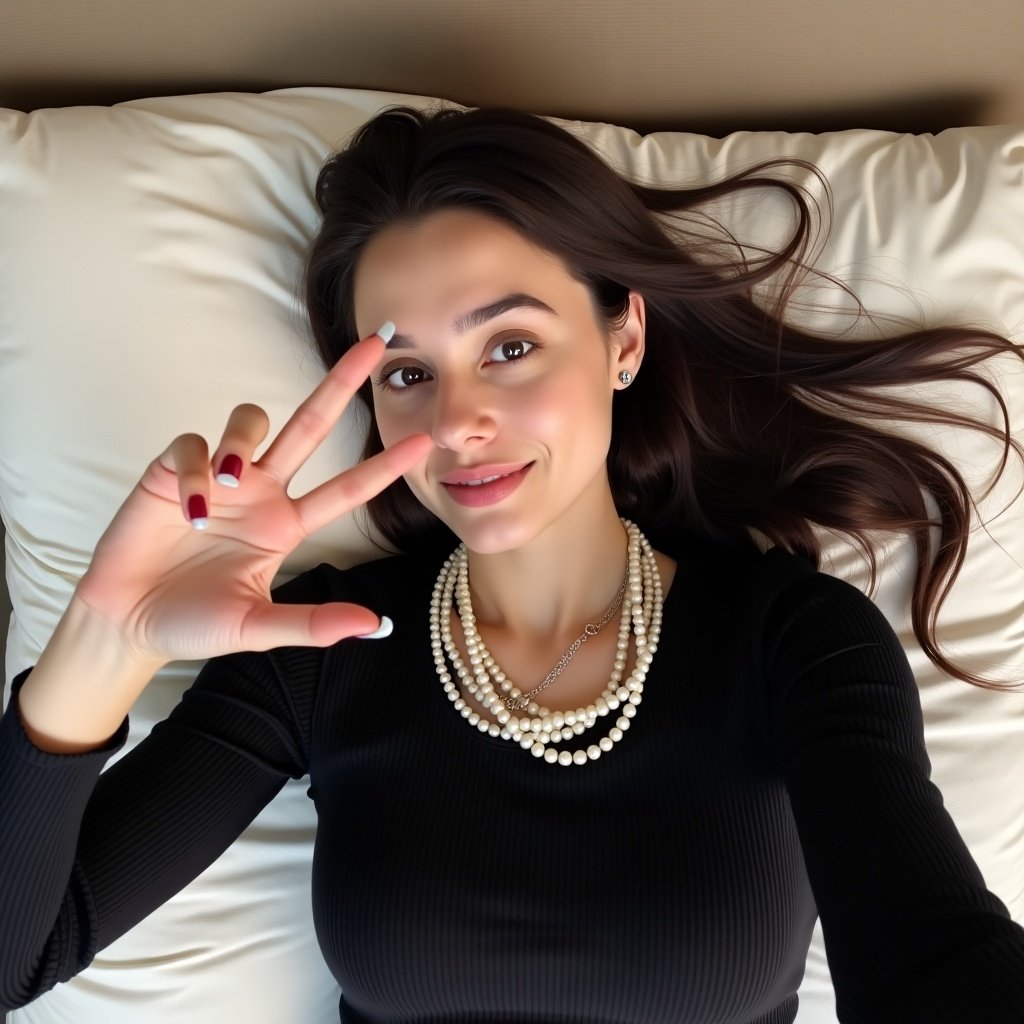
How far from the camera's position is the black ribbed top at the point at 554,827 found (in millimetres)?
837

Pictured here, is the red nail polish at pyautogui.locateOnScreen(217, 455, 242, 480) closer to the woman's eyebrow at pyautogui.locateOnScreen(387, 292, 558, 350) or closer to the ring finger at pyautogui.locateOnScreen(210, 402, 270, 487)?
the ring finger at pyautogui.locateOnScreen(210, 402, 270, 487)

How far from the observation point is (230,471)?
2.43ft

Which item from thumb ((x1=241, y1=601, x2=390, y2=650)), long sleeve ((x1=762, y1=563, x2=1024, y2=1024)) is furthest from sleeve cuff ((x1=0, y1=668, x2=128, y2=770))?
long sleeve ((x1=762, y1=563, x2=1024, y2=1024))

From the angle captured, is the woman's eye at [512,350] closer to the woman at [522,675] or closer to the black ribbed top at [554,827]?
the woman at [522,675]

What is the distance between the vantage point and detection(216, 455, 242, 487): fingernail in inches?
29.1

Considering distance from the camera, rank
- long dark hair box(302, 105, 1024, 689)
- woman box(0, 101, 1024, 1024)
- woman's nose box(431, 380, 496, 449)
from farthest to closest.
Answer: long dark hair box(302, 105, 1024, 689)
woman's nose box(431, 380, 496, 449)
woman box(0, 101, 1024, 1024)

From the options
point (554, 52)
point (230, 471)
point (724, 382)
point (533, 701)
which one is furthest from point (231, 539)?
point (554, 52)

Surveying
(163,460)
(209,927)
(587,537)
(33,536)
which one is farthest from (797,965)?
(33,536)

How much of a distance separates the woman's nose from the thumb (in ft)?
0.79

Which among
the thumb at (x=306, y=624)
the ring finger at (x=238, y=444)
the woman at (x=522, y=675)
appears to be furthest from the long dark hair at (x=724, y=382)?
the thumb at (x=306, y=624)

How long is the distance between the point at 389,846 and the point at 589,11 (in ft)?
3.58

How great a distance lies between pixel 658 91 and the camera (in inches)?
52.9

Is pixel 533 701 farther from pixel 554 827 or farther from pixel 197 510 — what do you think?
pixel 197 510

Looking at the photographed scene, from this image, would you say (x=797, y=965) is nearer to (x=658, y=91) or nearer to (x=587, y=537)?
(x=587, y=537)
